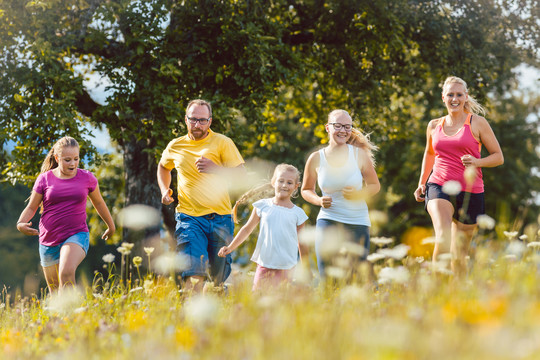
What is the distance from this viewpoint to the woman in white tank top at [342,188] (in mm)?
5445

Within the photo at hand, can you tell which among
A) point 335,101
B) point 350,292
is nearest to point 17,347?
point 350,292

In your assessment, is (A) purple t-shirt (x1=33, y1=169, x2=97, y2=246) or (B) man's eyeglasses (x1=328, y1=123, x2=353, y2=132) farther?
(A) purple t-shirt (x1=33, y1=169, x2=97, y2=246)

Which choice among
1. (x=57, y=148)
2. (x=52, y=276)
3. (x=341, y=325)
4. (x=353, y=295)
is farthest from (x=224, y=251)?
(x=341, y=325)

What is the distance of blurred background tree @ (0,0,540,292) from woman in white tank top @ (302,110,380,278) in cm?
452

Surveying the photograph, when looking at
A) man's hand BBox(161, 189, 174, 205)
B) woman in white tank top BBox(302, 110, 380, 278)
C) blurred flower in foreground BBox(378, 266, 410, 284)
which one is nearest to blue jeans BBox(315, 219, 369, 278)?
woman in white tank top BBox(302, 110, 380, 278)

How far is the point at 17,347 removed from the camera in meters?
3.56

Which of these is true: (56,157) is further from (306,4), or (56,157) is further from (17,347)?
(306,4)

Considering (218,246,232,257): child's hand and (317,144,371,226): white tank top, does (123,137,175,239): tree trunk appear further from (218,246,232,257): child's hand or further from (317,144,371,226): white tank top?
(317,144,371,226): white tank top

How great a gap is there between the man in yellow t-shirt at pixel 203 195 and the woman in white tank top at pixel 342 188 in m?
0.89

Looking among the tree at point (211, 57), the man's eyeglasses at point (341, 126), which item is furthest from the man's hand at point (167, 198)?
the tree at point (211, 57)

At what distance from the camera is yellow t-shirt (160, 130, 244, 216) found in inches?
231

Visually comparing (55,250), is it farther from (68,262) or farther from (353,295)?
(353,295)

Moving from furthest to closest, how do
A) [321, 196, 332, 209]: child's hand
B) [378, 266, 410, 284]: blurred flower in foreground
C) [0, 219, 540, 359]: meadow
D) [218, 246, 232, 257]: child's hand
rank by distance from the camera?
[218, 246, 232, 257]: child's hand
[321, 196, 332, 209]: child's hand
[378, 266, 410, 284]: blurred flower in foreground
[0, 219, 540, 359]: meadow

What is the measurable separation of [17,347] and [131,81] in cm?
720
